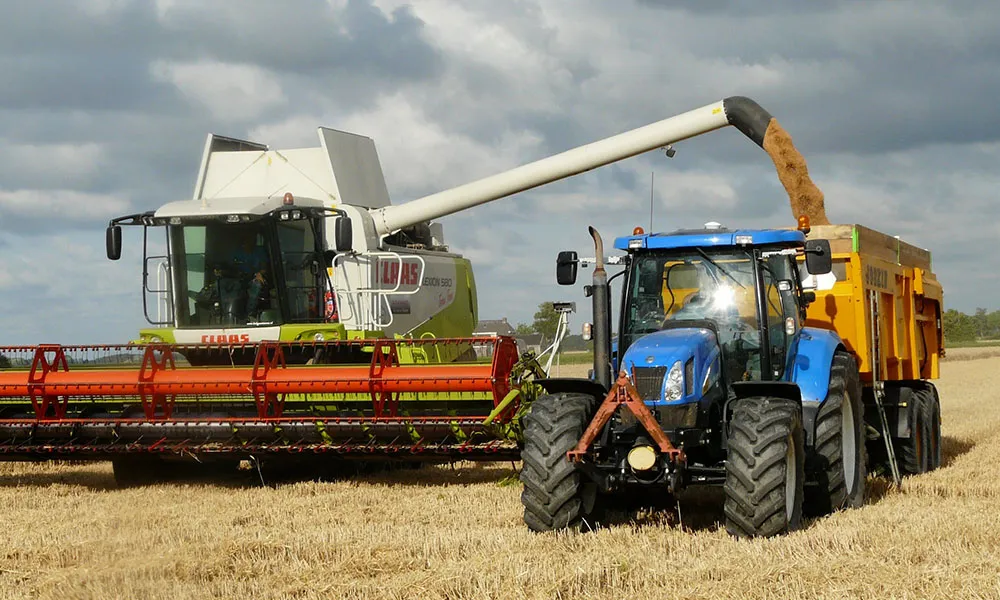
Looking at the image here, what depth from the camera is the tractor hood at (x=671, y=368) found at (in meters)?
6.25

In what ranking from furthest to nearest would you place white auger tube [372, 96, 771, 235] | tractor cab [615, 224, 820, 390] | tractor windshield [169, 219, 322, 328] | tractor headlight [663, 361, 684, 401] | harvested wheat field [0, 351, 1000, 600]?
white auger tube [372, 96, 771, 235] < tractor windshield [169, 219, 322, 328] < tractor cab [615, 224, 820, 390] < tractor headlight [663, 361, 684, 401] < harvested wheat field [0, 351, 1000, 600]

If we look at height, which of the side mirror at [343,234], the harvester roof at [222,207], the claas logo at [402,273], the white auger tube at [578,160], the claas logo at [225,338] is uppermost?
the white auger tube at [578,160]

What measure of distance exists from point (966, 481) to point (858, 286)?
157 centimetres

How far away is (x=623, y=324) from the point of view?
23.3 feet

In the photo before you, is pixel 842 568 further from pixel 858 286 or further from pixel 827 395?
pixel 858 286

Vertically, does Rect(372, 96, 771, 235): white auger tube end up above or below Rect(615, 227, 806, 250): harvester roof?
above

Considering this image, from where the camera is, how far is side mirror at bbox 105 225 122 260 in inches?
415

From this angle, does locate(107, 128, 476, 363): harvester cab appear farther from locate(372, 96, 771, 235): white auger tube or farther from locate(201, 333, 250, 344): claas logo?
locate(372, 96, 771, 235): white auger tube

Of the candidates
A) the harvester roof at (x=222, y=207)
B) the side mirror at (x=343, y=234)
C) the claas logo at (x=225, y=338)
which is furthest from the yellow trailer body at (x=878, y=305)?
the claas logo at (x=225, y=338)

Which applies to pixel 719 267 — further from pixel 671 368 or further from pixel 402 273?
pixel 402 273

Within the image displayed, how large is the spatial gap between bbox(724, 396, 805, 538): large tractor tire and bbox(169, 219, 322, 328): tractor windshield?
5485 millimetres

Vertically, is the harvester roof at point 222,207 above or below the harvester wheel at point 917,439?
above

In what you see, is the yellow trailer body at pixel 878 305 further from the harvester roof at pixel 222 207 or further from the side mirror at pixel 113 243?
the side mirror at pixel 113 243

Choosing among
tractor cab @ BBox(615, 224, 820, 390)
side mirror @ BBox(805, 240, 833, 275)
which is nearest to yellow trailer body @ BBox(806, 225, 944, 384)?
tractor cab @ BBox(615, 224, 820, 390)
